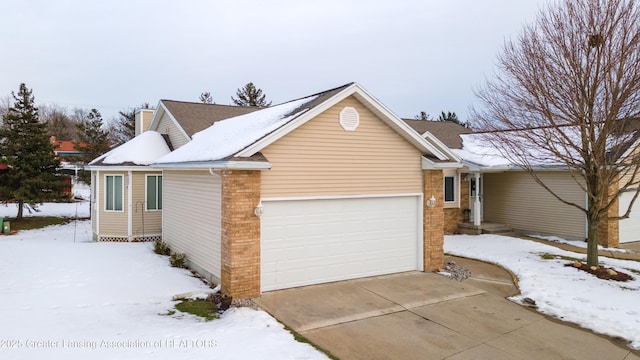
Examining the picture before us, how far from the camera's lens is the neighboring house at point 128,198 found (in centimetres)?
1440

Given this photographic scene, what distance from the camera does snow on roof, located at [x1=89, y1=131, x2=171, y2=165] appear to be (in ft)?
47.6

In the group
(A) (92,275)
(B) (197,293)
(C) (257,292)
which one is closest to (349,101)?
(C) (257,292)

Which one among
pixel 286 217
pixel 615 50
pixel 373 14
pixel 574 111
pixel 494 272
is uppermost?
pixel 373 14

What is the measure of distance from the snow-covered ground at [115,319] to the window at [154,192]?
415 centimetres

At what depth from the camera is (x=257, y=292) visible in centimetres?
784

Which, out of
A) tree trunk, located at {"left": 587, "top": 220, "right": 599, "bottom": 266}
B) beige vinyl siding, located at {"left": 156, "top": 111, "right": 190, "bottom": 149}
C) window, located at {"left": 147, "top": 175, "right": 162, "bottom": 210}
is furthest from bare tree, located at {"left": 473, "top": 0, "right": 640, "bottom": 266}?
window, located at {"left": 147, "top": 175, "right": 162, "bottom": 210}

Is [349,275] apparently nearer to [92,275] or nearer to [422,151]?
[422,151]

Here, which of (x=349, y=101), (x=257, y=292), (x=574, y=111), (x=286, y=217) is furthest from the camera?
(x=574, y=111)

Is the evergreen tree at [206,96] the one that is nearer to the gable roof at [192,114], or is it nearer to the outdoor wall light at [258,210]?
the gable roof at [192,114]

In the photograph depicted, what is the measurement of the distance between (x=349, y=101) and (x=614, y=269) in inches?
317

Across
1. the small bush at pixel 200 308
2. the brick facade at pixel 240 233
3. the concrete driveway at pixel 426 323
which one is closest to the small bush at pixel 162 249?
the small bush at pixel 200 308

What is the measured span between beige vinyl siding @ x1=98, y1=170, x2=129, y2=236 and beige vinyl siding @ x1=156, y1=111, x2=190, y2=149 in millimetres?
2232

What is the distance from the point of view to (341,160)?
900 centimetres

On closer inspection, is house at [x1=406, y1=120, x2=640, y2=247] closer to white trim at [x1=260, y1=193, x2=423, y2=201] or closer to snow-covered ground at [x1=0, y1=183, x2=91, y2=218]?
white trim at [x1=260, y1=193, x2=423, y2=201]
